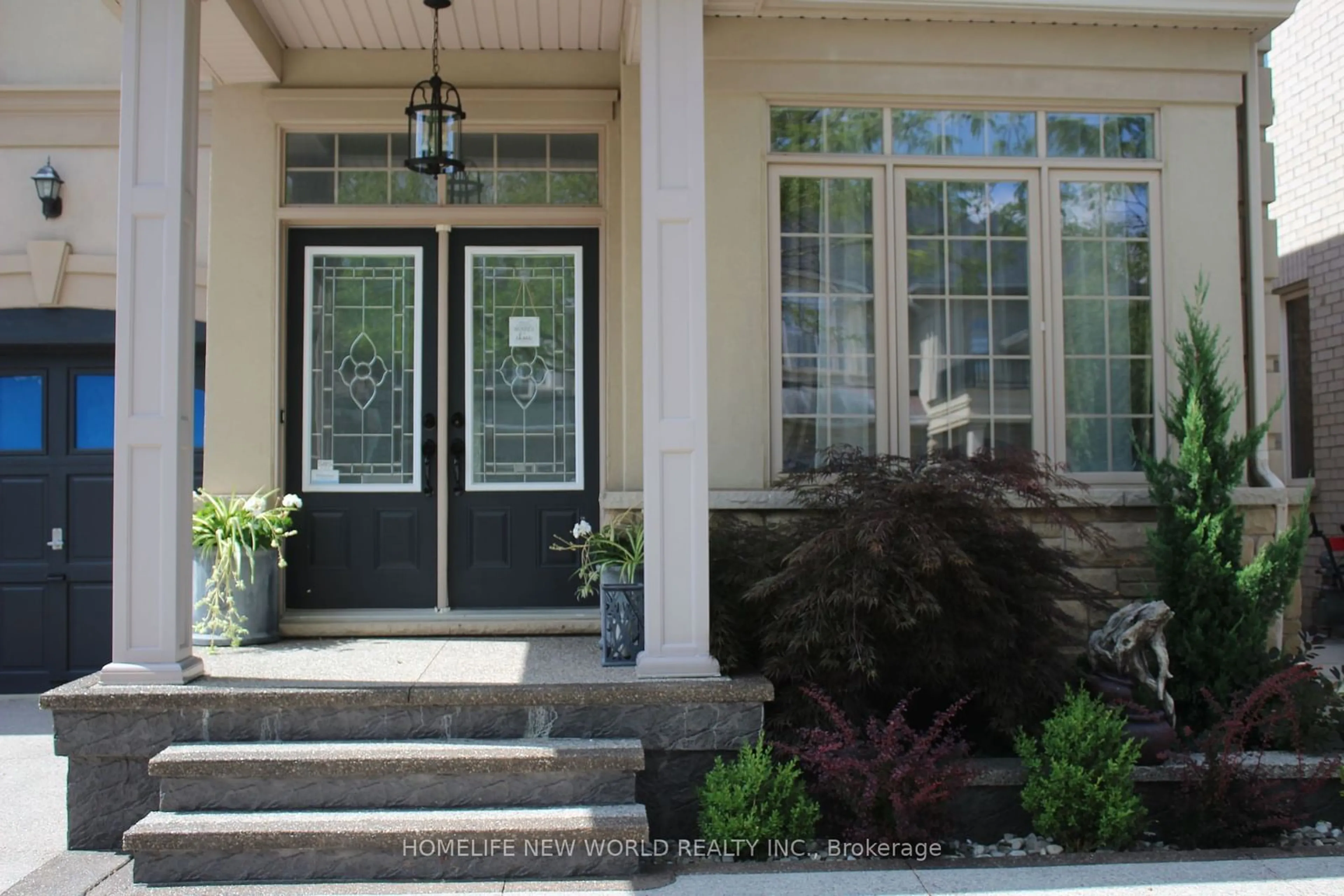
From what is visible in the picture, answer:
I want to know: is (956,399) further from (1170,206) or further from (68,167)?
(68,167)

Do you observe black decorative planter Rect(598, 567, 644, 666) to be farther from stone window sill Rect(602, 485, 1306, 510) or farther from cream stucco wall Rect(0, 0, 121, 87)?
cream stucco wall Rect(0, 0, 121, 87)

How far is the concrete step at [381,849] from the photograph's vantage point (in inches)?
155

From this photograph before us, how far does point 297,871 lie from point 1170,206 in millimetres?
5445

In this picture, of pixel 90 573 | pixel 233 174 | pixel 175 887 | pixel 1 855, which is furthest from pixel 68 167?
pixel 175 887

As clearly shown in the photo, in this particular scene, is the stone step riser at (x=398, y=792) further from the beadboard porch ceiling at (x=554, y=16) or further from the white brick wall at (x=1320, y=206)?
the white brick wall at (x=1320, y=206)

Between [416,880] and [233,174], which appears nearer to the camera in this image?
[416,880]

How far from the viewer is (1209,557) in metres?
5.24

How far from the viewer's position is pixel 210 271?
604 centimetres

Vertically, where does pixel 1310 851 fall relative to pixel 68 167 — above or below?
below

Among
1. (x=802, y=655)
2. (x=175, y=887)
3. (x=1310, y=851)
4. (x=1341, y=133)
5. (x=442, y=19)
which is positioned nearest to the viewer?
(x=175, y=887)

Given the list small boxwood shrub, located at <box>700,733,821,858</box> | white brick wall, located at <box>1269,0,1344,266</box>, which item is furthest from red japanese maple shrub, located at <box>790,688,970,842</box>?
white brick wall, located at <box>1269,0,1344,266</box>

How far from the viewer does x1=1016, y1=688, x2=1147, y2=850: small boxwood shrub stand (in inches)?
165

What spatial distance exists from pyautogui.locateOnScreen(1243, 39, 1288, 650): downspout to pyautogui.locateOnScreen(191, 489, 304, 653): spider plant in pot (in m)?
5.25

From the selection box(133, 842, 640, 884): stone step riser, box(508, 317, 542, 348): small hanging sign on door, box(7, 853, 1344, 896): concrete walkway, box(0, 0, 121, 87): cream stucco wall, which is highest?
box(0, 0, 121, 87): cream stucco wall
